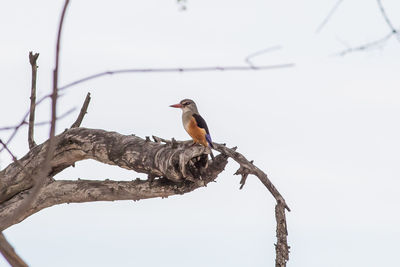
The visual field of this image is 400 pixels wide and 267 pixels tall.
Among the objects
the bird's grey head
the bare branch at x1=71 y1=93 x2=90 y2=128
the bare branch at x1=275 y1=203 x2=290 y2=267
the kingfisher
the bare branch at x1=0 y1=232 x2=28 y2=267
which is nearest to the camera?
the bare branch at x1=0 y1=232 x2=28 y2=267

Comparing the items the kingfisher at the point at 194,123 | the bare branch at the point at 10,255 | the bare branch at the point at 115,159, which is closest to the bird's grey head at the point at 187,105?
the kingfisher at the point at 194,123

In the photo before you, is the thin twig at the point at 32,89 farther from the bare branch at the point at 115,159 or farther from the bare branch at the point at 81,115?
the bare branch at the point at 81,115

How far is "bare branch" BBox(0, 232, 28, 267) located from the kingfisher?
4.04 meters

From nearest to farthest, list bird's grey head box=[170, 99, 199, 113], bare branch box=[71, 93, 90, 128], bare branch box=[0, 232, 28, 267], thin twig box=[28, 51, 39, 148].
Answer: bare branch box=[0, 232, 28, 267] → thin twig box=[28, 51, 39, 148] → bird's grey head box=[170, 99, 199, 113] → bare branch box=[71, 93, 90, 128]

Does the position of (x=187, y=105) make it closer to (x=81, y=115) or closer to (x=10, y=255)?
(x=81, y=115)

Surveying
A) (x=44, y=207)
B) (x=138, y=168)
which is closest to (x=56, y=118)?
(x=138, y=168)

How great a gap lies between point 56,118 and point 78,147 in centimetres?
464

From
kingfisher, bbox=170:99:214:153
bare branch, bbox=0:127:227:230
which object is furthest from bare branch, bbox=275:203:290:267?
kingfisher, bbox=170:99:214:153

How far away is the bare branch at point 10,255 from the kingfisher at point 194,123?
4.04 metres

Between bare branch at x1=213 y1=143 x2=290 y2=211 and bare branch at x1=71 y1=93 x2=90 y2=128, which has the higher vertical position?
bare branch at x1=71 y1=93 x2=90 y2=128

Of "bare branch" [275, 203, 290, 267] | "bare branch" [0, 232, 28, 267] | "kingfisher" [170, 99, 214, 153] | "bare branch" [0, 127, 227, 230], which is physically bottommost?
"bare branch" [0, 232, 28, 267]

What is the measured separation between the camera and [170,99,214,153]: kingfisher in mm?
5641

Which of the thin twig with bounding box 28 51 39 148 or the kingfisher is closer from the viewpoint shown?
the kingfisher

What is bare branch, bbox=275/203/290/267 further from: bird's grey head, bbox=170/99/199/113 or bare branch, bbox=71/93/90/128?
bare branch, bbox=71/93/90/128
